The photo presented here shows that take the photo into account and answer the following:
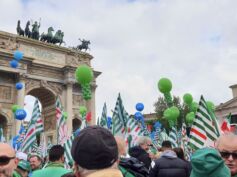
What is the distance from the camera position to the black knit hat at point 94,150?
1586mm

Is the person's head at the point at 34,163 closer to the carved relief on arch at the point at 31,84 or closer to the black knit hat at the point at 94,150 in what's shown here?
the black knit hat at the point at 94,150

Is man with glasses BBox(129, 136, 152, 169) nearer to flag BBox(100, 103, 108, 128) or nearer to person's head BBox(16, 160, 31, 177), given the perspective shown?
person's head BBox(16, 160, 31, 177)

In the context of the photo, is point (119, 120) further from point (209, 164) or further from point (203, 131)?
point (209, 164)

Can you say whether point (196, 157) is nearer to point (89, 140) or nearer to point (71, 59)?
point (89, 140)

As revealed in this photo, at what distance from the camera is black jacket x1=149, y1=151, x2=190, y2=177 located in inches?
190

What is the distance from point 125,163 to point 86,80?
6.36 metres

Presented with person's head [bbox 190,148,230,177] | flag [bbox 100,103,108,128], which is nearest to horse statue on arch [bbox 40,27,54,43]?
flag [bbox 100,103,108,128]

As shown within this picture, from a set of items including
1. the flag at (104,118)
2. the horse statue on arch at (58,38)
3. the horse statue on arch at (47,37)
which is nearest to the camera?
the flag at (104,118)

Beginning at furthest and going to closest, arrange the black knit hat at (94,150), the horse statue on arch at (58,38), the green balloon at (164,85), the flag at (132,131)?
the horse statue on arch at (58,38), the green balloon at (164,85), the flag at (132,131), the black knit hat at (94,150)

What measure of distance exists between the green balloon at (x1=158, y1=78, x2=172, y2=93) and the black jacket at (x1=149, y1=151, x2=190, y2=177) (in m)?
6.63

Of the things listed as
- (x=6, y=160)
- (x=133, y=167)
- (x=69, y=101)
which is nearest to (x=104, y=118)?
(x=133, y=167)

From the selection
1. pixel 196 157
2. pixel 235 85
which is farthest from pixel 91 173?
pixel 235 85

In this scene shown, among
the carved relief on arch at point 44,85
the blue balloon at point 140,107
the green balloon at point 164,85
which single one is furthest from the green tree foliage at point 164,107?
the green balloon at point 164,85

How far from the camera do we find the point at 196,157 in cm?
207
